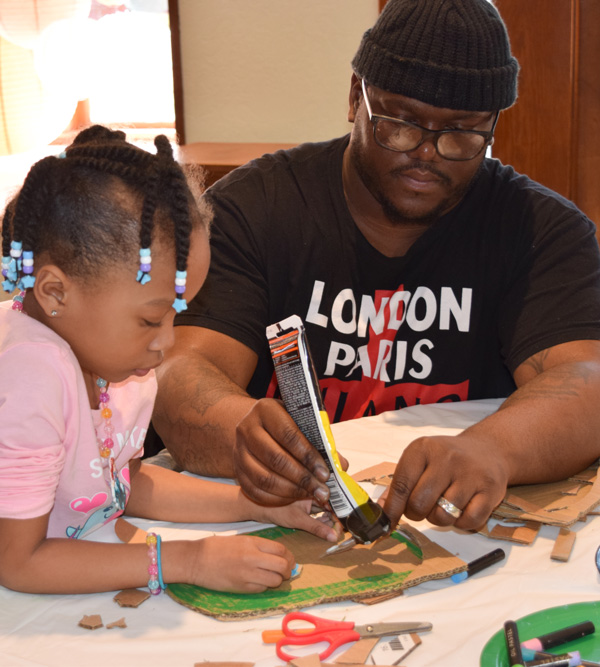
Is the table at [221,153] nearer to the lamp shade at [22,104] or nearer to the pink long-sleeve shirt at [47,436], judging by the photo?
the lamp shade at [22,104]

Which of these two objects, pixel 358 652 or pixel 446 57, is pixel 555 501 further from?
pixel 446 57

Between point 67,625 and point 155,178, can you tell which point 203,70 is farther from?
point 67,625

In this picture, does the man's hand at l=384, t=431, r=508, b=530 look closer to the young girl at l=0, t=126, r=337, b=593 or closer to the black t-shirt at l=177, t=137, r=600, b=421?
the young girl at l=0, t=126, r=337, b=593

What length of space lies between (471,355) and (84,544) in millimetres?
973

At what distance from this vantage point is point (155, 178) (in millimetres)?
983

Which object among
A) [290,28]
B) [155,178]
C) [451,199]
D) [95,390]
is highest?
[290,28]

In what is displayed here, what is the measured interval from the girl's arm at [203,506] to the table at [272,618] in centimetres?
4

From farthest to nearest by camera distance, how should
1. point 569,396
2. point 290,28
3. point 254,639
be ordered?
point 290,28, point 569,396, point 254,639

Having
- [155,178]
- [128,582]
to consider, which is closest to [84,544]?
[128,582]

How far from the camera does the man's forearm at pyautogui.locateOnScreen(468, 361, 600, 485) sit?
128 centimetres

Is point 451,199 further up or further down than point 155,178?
further down

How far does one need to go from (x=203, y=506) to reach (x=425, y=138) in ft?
2.62

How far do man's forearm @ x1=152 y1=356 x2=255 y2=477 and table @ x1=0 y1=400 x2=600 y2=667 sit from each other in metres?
0.21

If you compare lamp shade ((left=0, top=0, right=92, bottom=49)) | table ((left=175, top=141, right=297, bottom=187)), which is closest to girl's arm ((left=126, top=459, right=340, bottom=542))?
table ((left=175, top=141, right=297, bottom=187))
